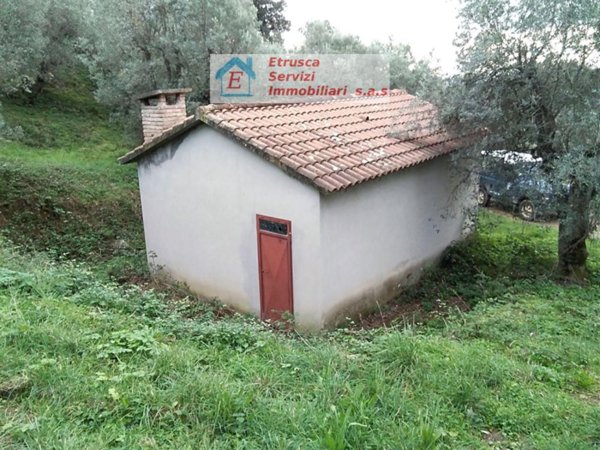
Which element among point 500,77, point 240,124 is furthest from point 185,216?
point 500,77

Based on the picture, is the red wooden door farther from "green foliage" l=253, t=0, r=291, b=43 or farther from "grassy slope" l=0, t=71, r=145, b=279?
"green foliage" l=253, t=0, r=291, b=43

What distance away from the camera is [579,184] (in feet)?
26.0

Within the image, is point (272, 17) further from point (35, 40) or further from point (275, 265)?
point (275, 265)

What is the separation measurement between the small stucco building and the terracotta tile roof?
1.0 inches

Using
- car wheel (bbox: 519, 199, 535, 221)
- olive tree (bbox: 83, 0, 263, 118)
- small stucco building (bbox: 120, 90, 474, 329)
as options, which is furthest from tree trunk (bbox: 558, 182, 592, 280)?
olive tree (bbox: 83, 0, 263, 118)

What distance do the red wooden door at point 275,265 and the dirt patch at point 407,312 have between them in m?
1.37

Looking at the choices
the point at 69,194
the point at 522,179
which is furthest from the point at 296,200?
the point at 69,194

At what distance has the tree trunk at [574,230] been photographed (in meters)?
8.36

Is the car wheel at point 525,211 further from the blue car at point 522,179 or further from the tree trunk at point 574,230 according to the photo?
the tree trunk at point 574,230

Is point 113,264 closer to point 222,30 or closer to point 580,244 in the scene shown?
point 222,30

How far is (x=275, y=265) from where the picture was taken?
797 cm

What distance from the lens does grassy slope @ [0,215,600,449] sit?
320cm

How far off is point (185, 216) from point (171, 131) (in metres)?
1.66

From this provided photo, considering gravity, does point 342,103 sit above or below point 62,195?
above
